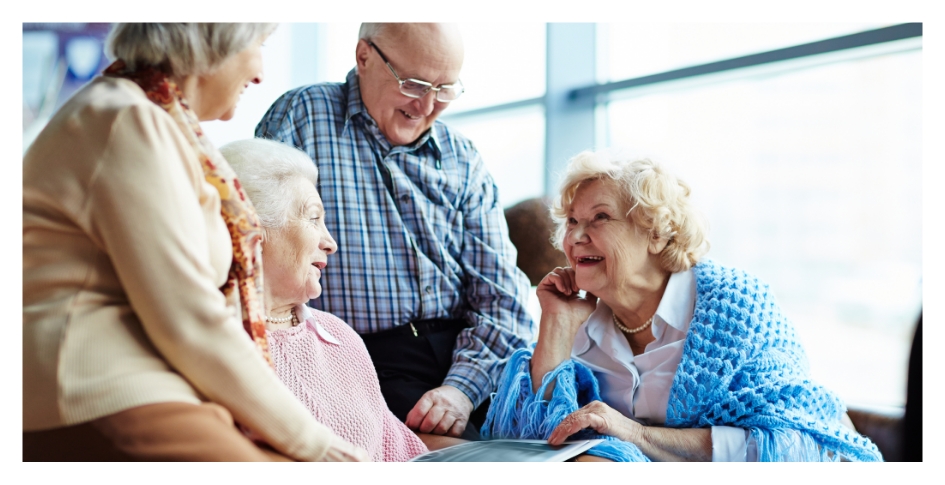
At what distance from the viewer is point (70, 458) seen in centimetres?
89

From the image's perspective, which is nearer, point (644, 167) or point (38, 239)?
point (38, 239)

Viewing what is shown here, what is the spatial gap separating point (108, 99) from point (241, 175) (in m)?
0.46

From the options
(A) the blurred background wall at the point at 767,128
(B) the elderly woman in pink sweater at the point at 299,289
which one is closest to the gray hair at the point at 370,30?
(A) the blurred background wall at the point at 767,128

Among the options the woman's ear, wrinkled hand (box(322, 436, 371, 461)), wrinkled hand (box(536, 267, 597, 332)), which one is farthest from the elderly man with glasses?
wrinkled hand (box(322, 436, 371, 461))

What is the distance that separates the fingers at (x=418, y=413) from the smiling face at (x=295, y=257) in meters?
0.48

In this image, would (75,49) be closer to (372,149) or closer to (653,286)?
(372,149)

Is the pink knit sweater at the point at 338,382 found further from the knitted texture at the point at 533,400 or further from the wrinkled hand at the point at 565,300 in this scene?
the wrinkled hand at the point at 565,300

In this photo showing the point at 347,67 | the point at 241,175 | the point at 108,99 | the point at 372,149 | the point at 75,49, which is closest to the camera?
the point at 108,99

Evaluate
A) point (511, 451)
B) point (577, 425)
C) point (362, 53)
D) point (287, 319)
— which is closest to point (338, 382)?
point (287, 319)

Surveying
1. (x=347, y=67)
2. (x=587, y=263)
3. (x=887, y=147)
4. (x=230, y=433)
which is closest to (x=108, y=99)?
(x=230, y=433)

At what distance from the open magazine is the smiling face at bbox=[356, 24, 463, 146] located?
33.3 inches

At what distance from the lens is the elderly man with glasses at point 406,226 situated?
1805 millimetres

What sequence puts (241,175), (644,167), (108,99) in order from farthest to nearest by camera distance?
(644,167) < (241,175) < (108,99)

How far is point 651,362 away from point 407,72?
2.94 ft
